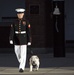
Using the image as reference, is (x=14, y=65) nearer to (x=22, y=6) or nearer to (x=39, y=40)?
(x=39, y=40)

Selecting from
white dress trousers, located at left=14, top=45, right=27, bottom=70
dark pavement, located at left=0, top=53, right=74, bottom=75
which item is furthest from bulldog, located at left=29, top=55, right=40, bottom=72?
white dress trousers, located at left=14, top=45, right=27, bottom=70

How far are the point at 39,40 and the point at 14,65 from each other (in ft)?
13.3

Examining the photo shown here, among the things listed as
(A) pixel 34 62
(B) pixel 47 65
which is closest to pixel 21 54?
(A) pixel 34 62

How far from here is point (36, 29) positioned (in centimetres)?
2019

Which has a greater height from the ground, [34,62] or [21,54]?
[21,54]

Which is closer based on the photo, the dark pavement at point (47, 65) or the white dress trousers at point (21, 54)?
the white dress trousers at point (21, 54)

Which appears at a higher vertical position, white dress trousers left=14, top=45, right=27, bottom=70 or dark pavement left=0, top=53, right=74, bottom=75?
white dress trousers left=14, top=45, right=27, bottom=70

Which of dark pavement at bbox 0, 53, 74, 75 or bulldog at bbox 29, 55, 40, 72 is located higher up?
bulldog at bbox 29, 55, 40, 72

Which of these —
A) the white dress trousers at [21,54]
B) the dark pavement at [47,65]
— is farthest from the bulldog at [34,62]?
the white dress trousers at [21,54]

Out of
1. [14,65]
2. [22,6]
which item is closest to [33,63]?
[14,65]

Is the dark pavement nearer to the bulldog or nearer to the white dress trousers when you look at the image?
the bulldog

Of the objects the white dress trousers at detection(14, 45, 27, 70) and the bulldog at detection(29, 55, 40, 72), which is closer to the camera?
the white dress trousers at detection(14, 45, 27, 70)

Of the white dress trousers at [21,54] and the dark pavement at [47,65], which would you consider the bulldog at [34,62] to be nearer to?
the dark pavement at [47,65]

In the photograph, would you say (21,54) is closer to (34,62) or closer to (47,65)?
(34,62)
